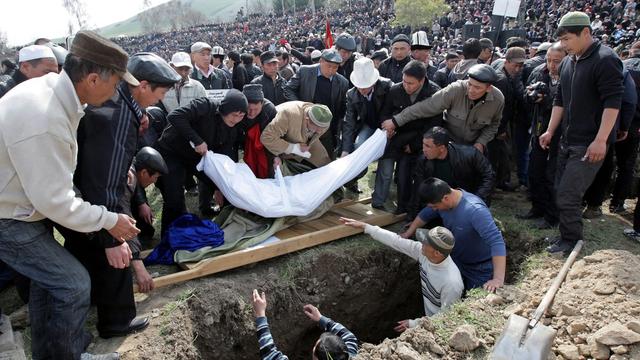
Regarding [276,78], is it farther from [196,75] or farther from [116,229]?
[116,229]

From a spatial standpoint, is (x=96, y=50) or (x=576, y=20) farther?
(x=576, y=20)

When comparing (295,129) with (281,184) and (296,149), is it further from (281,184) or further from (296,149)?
(281,184)

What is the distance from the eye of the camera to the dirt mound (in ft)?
9.64

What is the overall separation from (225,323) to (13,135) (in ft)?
7.93

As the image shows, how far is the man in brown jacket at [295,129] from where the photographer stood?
4809mm

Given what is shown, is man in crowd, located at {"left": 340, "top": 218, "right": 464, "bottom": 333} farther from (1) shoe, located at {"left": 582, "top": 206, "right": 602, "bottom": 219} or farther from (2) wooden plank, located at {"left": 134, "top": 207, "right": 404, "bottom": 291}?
(1) shoe, located at {"left": 582, "top": 206, "right": 602, "bottom": 219}

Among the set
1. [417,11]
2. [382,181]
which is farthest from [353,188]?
[417,11]

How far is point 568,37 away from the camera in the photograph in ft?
12.4

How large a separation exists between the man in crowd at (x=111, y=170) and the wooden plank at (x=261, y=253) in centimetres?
56

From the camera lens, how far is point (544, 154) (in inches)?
196

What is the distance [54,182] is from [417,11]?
106 ft

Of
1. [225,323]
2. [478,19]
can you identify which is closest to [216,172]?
[225,323]

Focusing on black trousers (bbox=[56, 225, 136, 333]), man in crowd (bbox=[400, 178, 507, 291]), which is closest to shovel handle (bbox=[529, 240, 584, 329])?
man in crowd (bbox=[400, 178, 507, 291])

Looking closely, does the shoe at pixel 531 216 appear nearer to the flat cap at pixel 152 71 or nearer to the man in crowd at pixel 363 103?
the man in crowd at pixel 363 103
